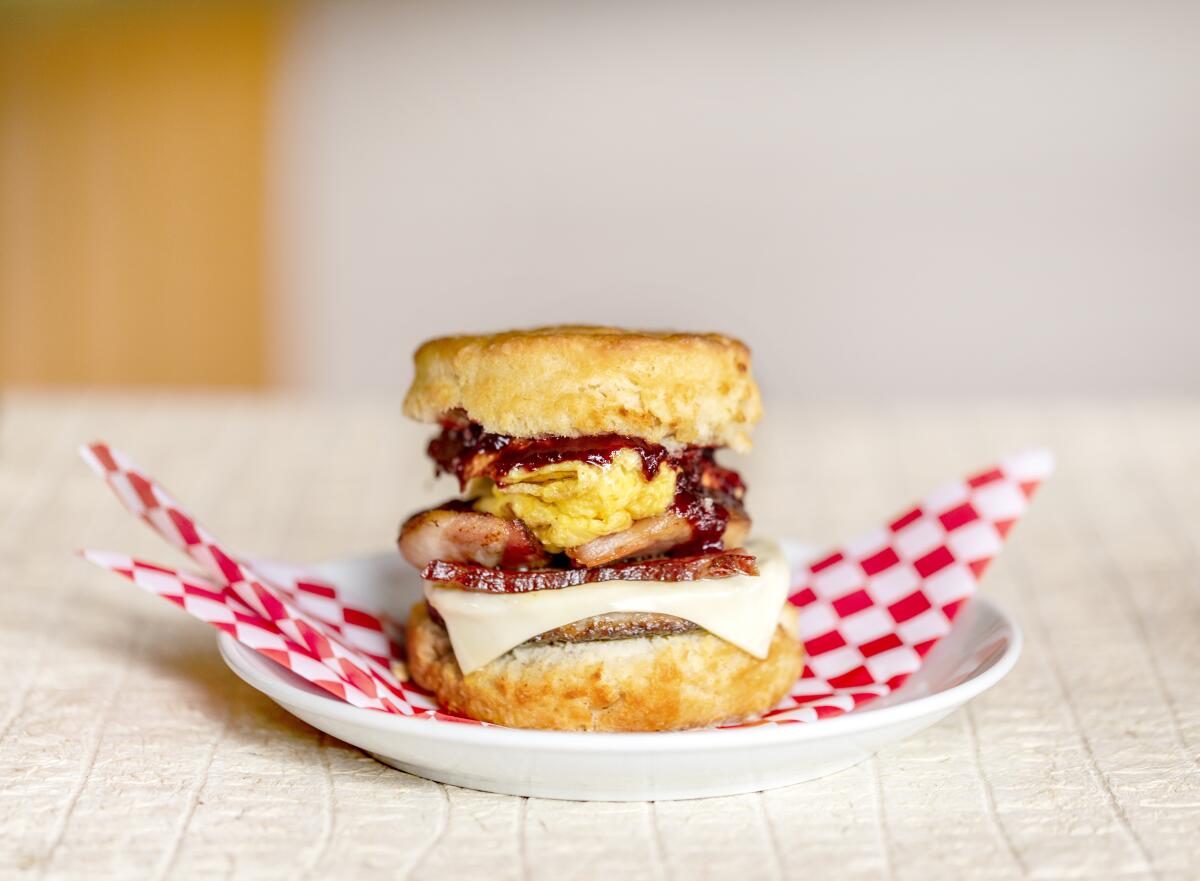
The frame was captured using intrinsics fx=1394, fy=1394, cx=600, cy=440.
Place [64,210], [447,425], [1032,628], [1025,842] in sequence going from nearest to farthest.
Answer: [1025,842] → [447,425] → [1032,628] → [64,210]

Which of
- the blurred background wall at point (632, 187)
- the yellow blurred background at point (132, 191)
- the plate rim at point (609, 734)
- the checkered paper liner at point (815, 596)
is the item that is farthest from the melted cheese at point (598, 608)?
the yellow blurred background at point (132, 191)

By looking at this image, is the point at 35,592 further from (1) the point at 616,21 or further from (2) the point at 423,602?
(1) the point at 616,21

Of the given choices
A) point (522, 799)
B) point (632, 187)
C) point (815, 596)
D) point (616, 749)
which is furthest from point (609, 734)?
point (632, 187)

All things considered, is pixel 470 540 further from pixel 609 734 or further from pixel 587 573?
pixel 609 734

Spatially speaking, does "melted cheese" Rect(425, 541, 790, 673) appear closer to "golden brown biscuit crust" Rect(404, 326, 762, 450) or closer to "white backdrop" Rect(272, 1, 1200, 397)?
"golden brown biscuit crust" Rect(404, 326, 762, 450)

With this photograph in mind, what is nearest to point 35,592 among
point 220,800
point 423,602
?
point 423,602

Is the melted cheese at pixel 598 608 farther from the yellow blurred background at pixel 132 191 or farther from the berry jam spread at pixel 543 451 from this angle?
the yellow blurred background at pixel 132 191
